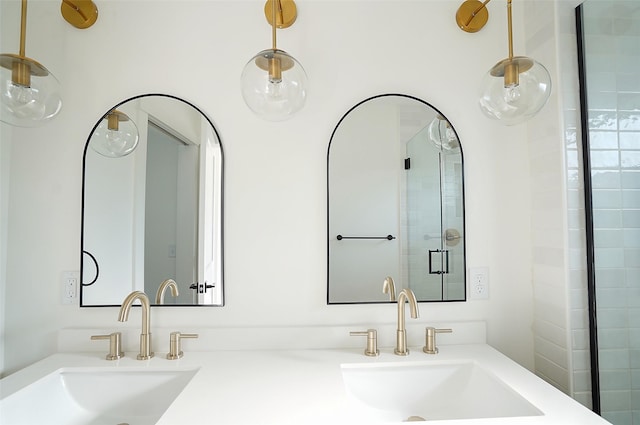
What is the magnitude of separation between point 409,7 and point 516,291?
1290 millimetres

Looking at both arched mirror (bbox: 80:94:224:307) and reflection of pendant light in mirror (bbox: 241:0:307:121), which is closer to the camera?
reflection of pendant light in mirror (bbox: 241:0:307:121)

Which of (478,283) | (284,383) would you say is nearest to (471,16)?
(478,283)

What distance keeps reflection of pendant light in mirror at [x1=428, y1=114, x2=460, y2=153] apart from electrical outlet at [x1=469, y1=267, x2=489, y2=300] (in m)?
0.52

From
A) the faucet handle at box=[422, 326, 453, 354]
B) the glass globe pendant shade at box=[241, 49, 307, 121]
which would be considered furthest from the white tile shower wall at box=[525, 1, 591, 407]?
the glass globe pendant shade at box=[241, 49, 307, 121]

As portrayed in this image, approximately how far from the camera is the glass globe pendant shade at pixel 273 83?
1.06 meters

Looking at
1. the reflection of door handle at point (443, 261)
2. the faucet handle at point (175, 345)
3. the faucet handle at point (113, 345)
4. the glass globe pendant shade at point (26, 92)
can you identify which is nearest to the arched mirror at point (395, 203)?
the reflection of door handle at point (443, 261)

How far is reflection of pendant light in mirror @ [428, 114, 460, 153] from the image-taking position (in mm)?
1494

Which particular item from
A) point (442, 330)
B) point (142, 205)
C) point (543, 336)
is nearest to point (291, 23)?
point (142, 205)

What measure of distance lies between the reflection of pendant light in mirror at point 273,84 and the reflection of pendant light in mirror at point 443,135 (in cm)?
64

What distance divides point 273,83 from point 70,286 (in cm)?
113

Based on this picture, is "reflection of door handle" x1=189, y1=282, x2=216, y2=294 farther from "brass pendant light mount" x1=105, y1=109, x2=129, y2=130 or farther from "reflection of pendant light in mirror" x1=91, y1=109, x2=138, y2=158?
"brass pendant light mount" x1=105, y1=109, x2=129, y2=130

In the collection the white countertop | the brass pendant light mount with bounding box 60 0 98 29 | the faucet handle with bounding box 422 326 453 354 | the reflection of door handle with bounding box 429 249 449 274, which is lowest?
the white countertop

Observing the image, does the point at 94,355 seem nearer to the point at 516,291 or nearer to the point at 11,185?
the point at 11,185

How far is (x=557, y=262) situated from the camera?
1329 millimetres
